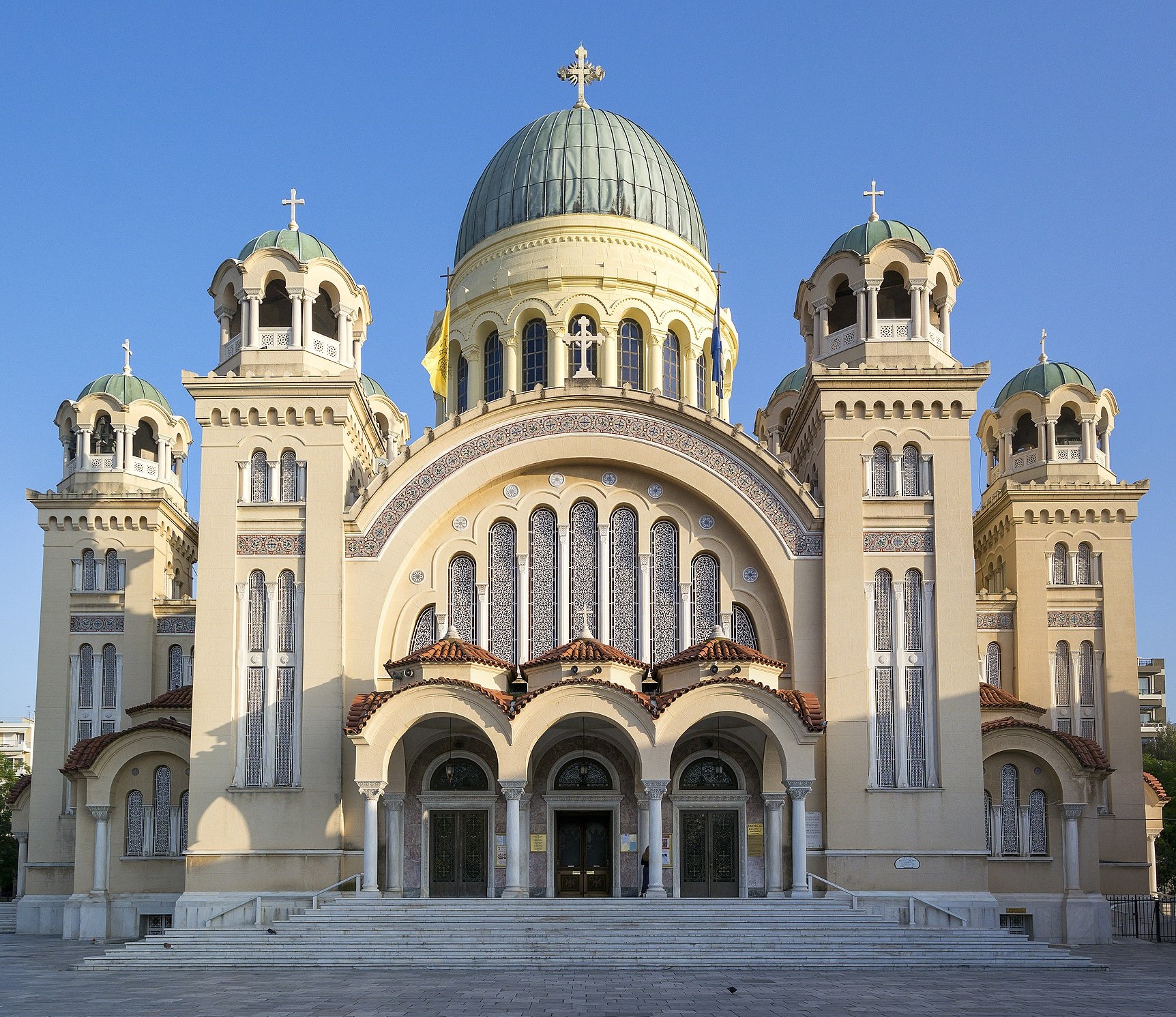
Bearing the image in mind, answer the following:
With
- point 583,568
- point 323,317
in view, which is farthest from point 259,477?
point 583,568

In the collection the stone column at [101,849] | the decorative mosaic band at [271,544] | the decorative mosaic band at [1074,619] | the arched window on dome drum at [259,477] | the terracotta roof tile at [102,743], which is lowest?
the stone column at [101,849]

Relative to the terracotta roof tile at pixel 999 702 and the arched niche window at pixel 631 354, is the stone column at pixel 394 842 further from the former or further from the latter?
the arched niche window at pixel 631 354

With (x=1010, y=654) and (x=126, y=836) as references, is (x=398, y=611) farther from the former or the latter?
(x=1010, y=654)

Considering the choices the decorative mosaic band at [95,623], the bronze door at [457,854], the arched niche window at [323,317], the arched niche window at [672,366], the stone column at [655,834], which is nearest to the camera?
the stone column at [655,834]

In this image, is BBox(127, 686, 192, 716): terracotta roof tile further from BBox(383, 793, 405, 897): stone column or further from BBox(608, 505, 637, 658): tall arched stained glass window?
BBox(608, 505, 637, 658): tall arched stained glass window

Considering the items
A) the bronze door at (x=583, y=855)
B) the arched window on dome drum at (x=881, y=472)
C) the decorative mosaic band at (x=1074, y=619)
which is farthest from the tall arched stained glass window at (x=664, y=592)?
the decorative mosaic band at (x=1074, y=619)

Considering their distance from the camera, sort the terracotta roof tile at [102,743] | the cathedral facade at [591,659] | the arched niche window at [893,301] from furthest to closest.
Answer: the arched niche window at [893,301]
the terracotta roof tile at [102,743]
the cathedral facade at [591,659]

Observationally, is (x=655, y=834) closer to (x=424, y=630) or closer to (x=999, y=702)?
(x=424, y=630)

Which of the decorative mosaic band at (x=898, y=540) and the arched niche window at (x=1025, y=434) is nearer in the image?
the decorative mosaic band at (x=898, y=540)

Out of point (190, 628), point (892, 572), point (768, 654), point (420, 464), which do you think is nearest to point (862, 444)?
point (892, 572)

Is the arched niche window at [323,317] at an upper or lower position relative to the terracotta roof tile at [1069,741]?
upper

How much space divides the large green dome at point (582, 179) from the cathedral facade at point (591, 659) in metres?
6.46

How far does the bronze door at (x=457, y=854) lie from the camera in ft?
114

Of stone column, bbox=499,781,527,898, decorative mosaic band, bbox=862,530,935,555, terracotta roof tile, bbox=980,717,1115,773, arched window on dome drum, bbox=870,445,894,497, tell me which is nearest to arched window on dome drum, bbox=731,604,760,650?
decorative mosaic band, bbox=862,530,935,555
